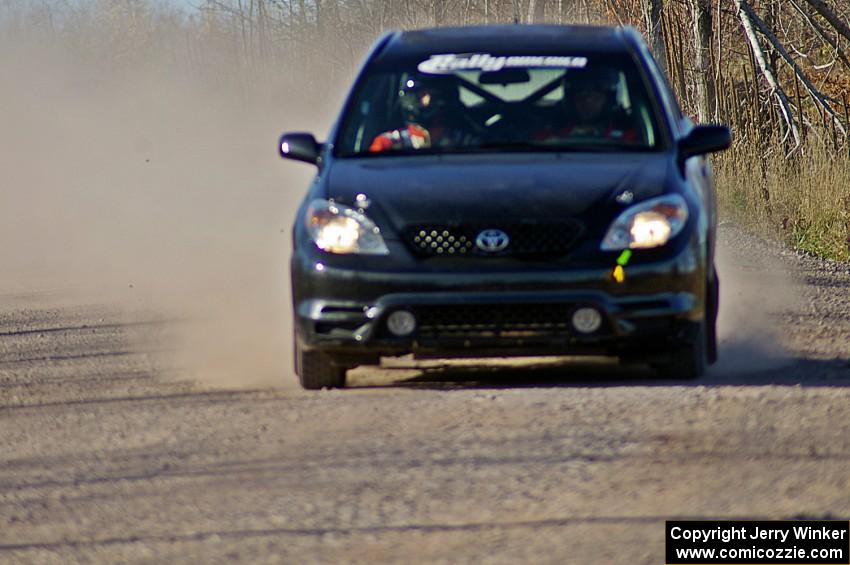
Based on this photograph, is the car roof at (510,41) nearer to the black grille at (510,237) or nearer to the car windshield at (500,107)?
the car windshield at (500,107)

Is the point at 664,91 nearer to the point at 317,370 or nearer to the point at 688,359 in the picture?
the point at 688,359

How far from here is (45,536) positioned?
544 cm

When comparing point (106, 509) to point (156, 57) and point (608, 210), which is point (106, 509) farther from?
point (156, 57)

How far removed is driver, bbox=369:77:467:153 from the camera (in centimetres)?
868

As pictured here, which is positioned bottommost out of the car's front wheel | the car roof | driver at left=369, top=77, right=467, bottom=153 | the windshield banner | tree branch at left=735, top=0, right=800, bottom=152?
tree branch at left=735, top=0, right=800, bottom=152

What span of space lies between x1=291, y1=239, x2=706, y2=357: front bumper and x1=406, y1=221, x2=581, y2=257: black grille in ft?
0.31

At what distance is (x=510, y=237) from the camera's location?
7703mm

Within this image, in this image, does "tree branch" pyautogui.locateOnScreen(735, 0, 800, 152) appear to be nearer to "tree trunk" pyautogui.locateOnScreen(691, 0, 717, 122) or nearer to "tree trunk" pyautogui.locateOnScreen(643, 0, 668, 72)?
"tree trunk" pyautogui.locateOnScreen(691, 0, 717, 122)

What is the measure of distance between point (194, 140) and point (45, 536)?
34.0m

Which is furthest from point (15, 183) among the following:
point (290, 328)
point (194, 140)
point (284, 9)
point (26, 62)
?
point (284, 9)

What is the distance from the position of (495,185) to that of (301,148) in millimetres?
1237

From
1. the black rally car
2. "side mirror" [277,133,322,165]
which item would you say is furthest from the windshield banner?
"side mirror" [277,133,322,165]

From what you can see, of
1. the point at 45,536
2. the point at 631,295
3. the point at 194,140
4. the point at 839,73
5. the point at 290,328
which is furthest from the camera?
the point at 194,140

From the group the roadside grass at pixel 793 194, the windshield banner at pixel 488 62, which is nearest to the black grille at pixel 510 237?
the windshield banner at pixel 488 62
